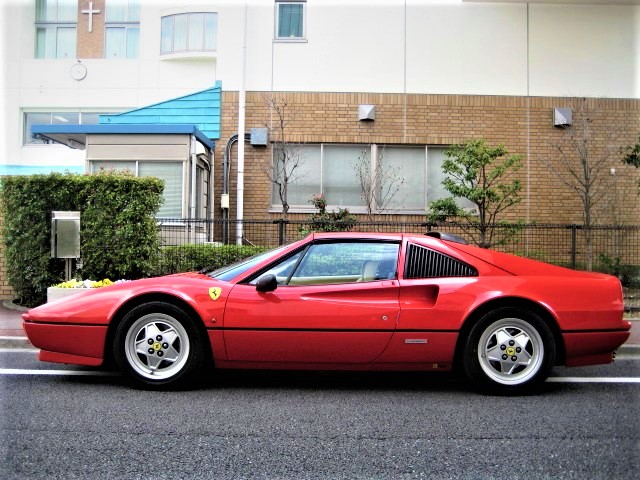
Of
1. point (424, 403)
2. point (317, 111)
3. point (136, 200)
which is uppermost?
point (317, 111)

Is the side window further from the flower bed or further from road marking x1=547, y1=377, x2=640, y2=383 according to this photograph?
the flower bed

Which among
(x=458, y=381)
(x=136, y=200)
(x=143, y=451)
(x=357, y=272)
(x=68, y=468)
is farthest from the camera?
(x=136, y=200)

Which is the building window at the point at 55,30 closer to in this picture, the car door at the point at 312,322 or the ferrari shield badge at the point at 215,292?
the ferrari shield badge at the point at 215,292

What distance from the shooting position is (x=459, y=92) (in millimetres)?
14688

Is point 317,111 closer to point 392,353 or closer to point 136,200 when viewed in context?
point 136,200

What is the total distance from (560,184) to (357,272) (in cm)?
1112

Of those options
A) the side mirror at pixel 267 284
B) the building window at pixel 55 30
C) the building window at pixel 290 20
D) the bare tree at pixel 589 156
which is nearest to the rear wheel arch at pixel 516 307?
the side mirror at pixel 267 284

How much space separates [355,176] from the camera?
14781 mm

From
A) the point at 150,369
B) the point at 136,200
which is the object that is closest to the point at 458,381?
the point at 150,369

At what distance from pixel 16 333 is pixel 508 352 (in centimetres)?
598

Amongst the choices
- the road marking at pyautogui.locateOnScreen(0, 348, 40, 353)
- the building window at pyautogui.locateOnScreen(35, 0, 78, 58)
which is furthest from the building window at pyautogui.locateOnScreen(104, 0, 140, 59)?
the road marking at pyautogui.locateOnScreen(0, 348, 40, 353)

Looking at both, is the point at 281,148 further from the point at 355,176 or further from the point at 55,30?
the point at 55,30

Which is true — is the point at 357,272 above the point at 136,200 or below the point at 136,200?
below

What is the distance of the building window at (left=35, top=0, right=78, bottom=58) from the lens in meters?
18.1
